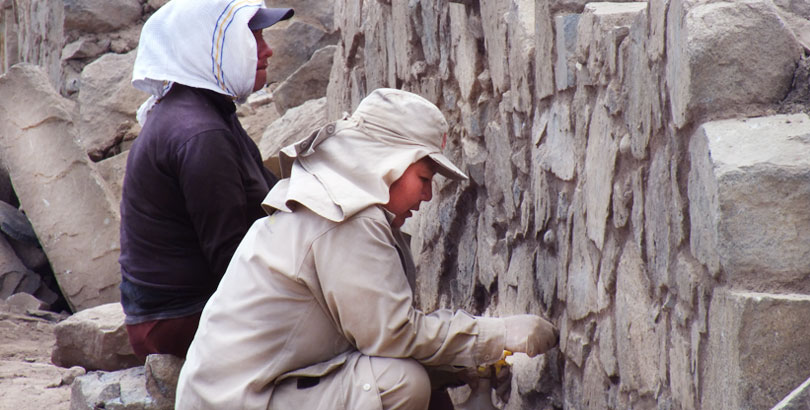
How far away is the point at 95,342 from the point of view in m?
3.53

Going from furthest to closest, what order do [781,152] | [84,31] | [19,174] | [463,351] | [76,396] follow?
[84,31], [19,174], [76,396], [463,351], [781,152]

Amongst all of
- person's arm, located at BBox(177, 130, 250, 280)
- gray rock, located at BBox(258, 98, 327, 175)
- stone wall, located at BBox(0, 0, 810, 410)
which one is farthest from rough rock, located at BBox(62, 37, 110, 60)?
person's arm, located at BBox(177, 130, 250, 280)

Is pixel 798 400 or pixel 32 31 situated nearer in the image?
pixel 798 400

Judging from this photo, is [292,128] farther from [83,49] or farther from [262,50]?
[83,49]

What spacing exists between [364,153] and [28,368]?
10.3 feet

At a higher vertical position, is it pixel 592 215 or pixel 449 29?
pixel 449 29

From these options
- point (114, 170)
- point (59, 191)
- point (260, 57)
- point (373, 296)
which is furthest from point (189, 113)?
point (114, 170)

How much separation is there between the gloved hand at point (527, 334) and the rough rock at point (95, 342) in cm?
192

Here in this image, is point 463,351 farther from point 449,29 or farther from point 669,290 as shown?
point 449,29

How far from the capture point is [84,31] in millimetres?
7516

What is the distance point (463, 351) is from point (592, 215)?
1.48ft

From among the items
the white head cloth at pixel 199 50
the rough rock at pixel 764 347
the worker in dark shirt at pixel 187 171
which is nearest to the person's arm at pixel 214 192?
the worker in dark shirt at pixel 187 171

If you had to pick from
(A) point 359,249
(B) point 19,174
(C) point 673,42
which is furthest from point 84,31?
(C) point 673,42

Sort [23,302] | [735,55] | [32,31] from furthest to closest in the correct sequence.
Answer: [32,31] → [23,302] → [735,55]
